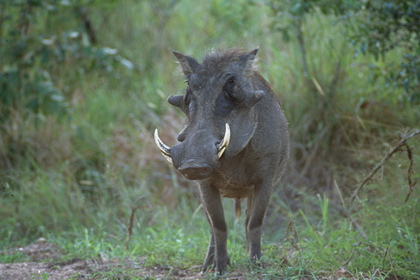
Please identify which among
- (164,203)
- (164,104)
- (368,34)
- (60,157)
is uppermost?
(368,34)

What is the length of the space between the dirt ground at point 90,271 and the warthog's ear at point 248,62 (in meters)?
1.33

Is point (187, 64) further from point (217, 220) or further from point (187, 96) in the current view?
point (217, 220)

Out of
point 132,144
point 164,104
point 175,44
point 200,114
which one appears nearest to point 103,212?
point 132,144

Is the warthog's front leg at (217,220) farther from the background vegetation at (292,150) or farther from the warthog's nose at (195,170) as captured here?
the warthog's nose at (195,170)

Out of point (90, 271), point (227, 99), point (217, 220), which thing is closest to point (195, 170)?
point (227, 99)

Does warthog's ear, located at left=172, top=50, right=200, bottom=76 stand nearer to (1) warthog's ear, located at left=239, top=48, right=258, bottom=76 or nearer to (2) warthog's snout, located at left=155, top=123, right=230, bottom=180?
(1) warthog's ear, located at left=239, top=48, right=258, bottom=76

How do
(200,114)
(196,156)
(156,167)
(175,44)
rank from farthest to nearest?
(175,44), (156,167), (200,114), (196,156)

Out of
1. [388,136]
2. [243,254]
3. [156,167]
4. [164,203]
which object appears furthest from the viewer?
[156,167]

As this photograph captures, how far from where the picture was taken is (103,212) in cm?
618

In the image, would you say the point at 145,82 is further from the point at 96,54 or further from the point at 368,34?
the point at 368,34

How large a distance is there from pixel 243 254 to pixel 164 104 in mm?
3588

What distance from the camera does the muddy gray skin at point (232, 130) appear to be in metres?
3.48

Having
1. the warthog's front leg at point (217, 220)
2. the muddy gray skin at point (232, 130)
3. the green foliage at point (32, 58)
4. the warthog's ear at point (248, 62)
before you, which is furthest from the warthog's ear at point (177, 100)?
the green foliage at point (32, 58)

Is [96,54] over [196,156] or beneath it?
over
